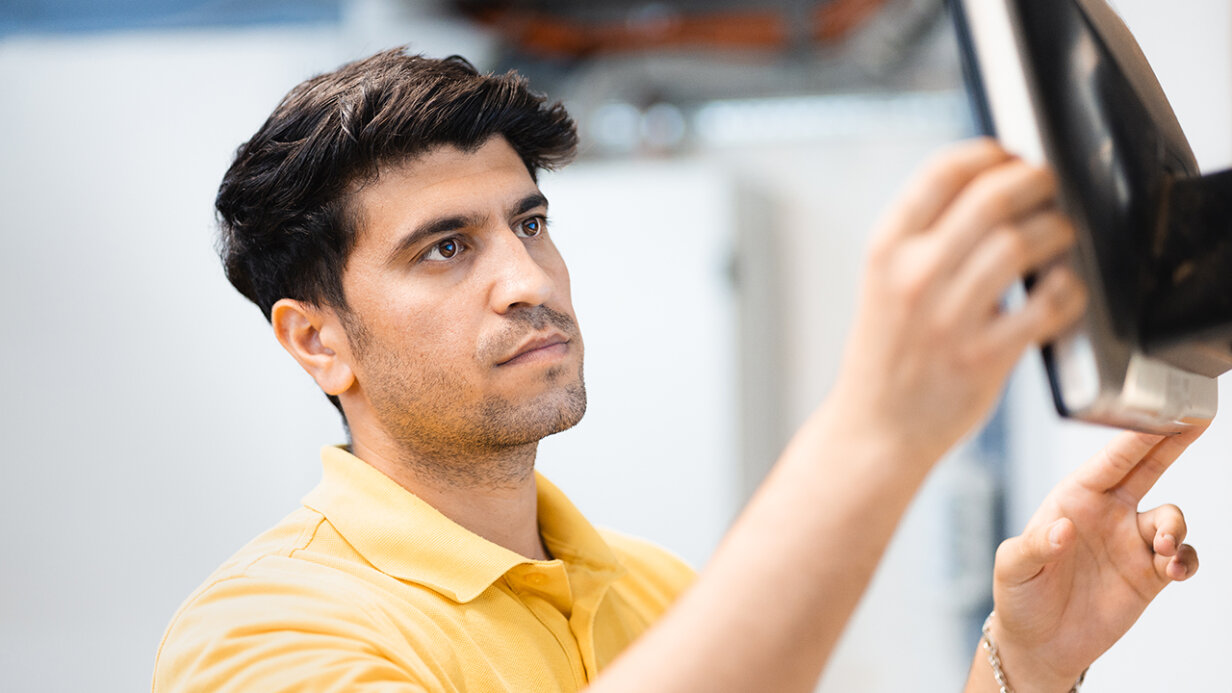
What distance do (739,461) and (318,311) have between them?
2.03m

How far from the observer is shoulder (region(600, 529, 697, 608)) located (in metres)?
1.38

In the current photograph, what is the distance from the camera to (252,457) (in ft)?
9.40

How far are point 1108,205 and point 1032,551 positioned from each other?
Result: 0.45 meters

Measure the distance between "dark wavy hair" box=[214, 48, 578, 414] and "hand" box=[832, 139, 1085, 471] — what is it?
2.50 feet

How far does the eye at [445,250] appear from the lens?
3.85 feet

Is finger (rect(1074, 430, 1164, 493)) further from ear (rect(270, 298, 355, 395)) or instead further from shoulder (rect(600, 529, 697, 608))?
ear (rect(270, 298, 355, 395))

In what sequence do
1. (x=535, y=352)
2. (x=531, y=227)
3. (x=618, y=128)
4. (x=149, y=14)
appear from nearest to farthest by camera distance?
(x=535, y=352) < (x=531, y=227) < (x=149, y=14) < (x=618, y=128)

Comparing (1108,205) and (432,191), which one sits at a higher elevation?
(432,191)

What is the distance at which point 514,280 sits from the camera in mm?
1124

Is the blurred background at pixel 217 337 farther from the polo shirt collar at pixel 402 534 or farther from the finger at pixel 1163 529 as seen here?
the polo shirt collar at pixel 402 534

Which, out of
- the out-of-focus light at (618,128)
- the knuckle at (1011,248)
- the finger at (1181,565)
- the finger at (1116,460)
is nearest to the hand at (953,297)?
the knuckle at (1011,248)

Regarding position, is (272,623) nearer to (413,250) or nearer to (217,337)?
(413,250)

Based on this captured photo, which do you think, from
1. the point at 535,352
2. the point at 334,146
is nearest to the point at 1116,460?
the point at 535,352

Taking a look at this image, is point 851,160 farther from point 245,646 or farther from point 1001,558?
point 245,646
